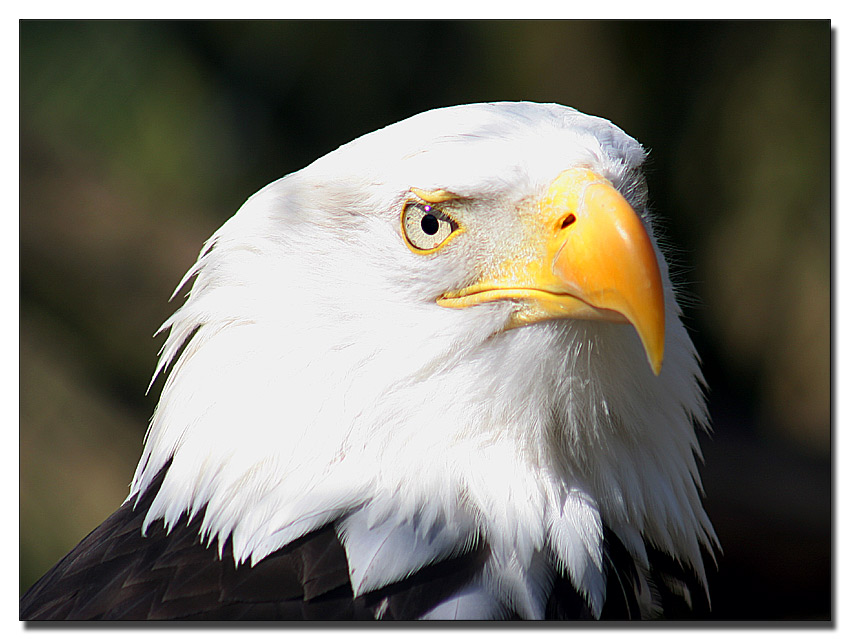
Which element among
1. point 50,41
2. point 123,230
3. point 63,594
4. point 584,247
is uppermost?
point 50,41

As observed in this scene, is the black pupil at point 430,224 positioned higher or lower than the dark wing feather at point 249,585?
higher

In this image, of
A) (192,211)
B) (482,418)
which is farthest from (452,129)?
(192,211)

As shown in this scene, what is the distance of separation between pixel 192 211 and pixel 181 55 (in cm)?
79

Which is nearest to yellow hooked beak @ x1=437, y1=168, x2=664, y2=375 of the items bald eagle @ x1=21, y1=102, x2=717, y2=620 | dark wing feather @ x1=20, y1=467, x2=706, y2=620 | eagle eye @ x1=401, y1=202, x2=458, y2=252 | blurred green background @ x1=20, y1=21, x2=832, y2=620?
bald eagle @ x1=21, y1=102, x2=717, y2=620

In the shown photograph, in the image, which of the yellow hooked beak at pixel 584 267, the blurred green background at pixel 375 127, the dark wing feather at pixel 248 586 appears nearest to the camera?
Result: the yellow hooked beak at pixel 584 267

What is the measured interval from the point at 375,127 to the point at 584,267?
173 cm

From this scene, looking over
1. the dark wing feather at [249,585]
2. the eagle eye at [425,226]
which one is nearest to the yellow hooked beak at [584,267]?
the eagle eye at [425,226]

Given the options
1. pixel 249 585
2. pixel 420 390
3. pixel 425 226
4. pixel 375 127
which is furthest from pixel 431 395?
pixel 375 127

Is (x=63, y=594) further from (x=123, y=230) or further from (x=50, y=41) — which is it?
(x=123, y=230)

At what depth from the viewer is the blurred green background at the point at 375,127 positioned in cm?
225

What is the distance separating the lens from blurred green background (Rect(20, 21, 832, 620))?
2.25 m

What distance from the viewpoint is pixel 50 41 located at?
6.73 ft

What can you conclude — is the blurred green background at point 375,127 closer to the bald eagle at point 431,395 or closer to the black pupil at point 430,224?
the bald eagle at point 431,395

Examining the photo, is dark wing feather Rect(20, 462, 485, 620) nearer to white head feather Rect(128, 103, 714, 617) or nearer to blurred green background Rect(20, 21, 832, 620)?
white head feather Rect(128, 103, 714, 617)
